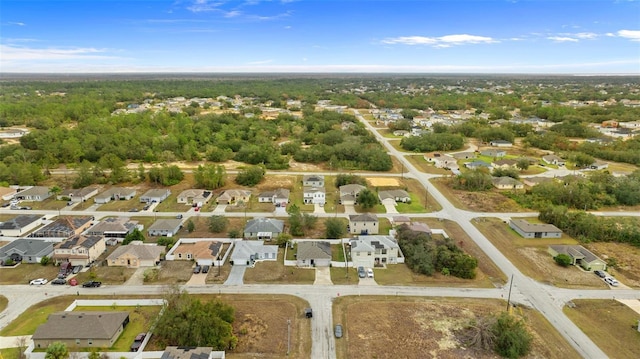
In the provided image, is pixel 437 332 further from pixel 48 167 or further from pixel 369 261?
pixel 48 167

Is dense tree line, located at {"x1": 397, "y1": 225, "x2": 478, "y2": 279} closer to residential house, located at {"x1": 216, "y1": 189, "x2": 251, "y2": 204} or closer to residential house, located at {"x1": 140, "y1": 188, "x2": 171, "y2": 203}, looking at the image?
residential house, located at {"x1": 216, "y1": 189, "x2": 251, "y2": 204}

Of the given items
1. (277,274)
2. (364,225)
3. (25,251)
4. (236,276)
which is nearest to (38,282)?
(25,251)

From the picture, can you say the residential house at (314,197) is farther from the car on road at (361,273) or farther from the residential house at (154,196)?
the residential house at (154,196)

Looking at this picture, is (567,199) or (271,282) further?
(567,199)

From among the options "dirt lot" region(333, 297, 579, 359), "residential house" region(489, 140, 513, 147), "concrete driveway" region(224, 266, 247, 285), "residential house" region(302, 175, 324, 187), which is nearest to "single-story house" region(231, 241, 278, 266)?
"concrete driveway" region(224, 266, 247, 285)

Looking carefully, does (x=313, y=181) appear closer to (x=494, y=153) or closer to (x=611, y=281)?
(x=611, y=281)

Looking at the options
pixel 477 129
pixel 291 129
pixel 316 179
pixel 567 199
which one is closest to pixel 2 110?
pixel 291 129

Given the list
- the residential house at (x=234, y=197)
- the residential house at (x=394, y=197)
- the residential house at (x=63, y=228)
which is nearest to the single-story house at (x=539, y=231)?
the residential house at (x=394, y=197)
